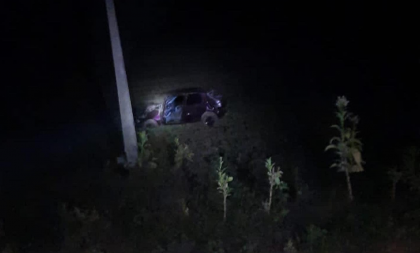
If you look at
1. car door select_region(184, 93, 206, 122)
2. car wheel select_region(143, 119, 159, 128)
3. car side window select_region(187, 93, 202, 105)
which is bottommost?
car wheel select_region(143, 119, 159, 128)

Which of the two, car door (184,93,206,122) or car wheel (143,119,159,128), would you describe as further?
car door (184,93,206,122)

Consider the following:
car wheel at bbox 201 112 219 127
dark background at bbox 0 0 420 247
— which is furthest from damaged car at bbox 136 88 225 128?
dark background at bbox 0 0 420 247

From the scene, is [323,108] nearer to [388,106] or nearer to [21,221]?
[388,106]

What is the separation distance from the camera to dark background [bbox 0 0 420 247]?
41.0 feet

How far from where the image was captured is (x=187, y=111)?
13.8m

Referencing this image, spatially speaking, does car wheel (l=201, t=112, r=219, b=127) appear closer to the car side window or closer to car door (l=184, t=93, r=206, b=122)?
car door (l=184, t=93, r=206, b=122)

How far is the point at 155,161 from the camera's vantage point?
35.8 ft

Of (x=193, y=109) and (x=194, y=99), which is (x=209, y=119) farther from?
(x=194, y=99)

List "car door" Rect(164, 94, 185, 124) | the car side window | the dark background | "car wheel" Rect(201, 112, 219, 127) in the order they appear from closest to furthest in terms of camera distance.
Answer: the dark background → "car wheel" Rect(201, 112, 219, 127) → "car door" Rect(164, 94, 185, 124) → the car side window

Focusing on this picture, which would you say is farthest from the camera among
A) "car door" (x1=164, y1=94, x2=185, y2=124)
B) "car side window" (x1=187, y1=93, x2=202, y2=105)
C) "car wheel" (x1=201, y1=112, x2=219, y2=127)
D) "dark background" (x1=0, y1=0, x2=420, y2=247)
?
"car side window" (x1=187, y1=93, x2=202, y2=105)

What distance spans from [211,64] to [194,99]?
20.2ft

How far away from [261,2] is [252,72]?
835 cm

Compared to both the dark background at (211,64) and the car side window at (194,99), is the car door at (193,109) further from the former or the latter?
the dark background at (211,64)

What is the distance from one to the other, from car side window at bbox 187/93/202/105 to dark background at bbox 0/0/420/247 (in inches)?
71.9
